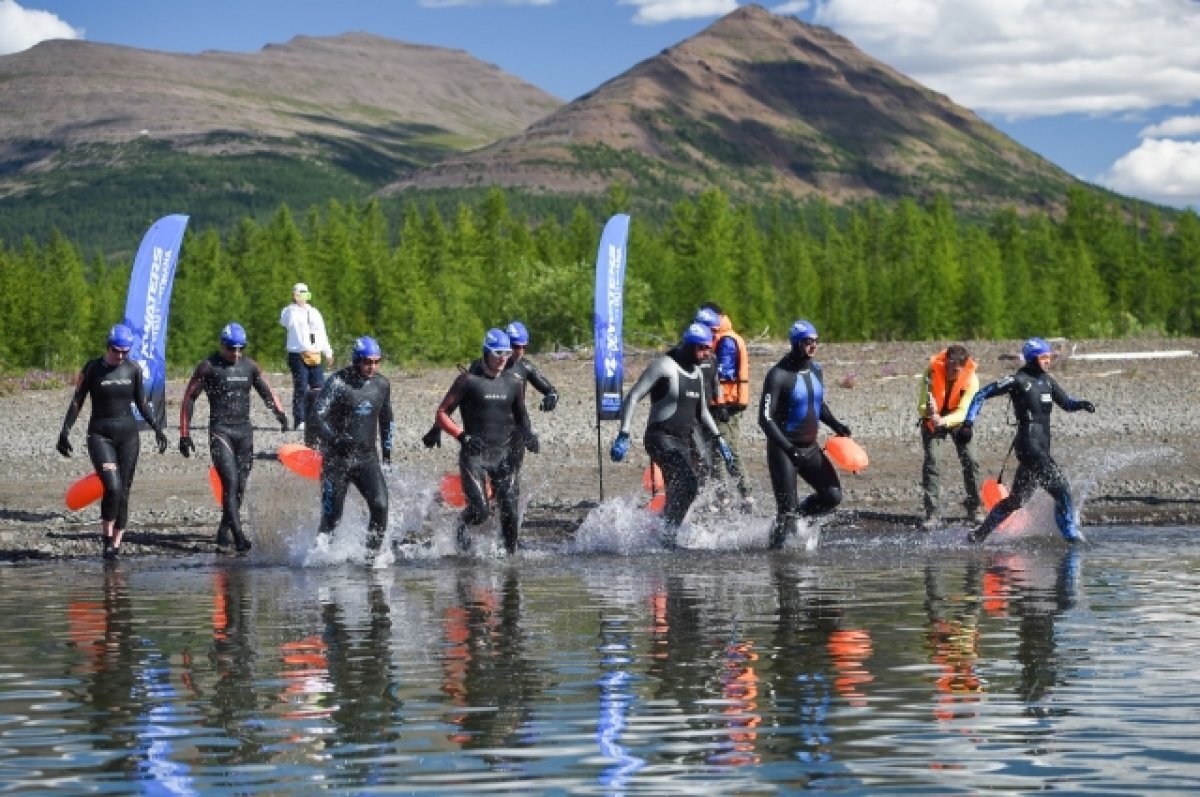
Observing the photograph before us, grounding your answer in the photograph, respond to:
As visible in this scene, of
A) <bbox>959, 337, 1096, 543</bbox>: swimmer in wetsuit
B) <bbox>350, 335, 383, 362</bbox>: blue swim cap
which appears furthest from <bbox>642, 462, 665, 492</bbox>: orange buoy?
<bbox>350, 335, 383, 362</bbox>: blue swim cap

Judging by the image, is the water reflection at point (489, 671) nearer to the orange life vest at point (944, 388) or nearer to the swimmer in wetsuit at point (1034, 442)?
the swimmer in wetsuit at point (1034, 442)

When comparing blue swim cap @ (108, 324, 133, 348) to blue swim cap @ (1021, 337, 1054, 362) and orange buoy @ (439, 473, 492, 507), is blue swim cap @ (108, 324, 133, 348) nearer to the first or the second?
orange buoy @ (439, 473, 492, 507)

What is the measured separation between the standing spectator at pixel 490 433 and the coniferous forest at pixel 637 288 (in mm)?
48143

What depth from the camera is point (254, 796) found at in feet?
23.9

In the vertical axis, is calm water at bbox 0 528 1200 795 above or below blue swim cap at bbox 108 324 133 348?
below

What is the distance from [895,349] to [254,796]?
35.0m

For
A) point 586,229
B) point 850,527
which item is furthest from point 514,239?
point 850,527

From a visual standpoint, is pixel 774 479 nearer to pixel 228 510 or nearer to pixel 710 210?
pixel 228 510

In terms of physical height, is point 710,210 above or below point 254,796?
above

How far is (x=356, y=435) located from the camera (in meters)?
15.7

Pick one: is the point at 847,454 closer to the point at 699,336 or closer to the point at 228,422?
the point at 699,336

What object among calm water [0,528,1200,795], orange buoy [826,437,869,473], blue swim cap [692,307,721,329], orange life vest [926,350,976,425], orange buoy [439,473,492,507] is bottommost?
calm water [0,528,1200,795]

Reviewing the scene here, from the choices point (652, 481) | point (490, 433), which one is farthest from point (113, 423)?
point (652, 481)

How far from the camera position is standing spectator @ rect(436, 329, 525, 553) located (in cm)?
1606
